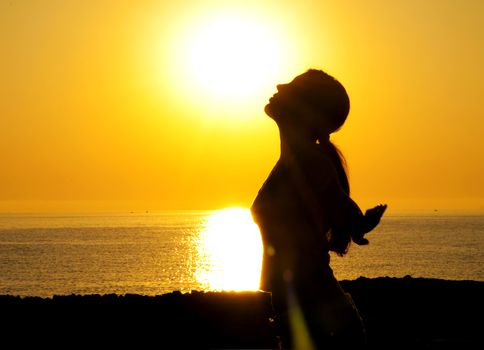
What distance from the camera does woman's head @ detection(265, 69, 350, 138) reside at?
3379 millimetres

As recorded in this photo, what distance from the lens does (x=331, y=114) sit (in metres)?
3.42

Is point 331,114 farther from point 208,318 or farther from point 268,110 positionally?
point 208,318

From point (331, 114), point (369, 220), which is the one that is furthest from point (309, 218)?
point (331, 114)

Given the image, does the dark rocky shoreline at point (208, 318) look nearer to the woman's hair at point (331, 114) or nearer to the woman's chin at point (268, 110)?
the woman's hair at point (331, 114)

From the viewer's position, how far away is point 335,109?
3.40 metres

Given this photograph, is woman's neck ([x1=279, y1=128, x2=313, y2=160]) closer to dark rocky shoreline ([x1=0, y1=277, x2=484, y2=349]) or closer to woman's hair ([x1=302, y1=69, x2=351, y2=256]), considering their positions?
woman's hair ([x1=302, y1=69, x2=351, y2=256])

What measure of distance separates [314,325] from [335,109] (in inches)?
35.0

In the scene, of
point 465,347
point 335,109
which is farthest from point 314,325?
point 465,347

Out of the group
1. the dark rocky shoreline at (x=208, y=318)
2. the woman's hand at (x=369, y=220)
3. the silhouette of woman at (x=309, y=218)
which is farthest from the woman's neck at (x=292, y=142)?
the dark rocky shoreline at (x=208, y=318)

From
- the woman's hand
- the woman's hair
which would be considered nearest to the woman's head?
the woman's hair

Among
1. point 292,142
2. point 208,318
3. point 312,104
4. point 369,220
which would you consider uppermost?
point 208,318

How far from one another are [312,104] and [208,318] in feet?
50.9

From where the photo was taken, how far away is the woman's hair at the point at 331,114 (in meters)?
3.36

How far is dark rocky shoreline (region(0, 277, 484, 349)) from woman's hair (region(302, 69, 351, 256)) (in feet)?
23.3
